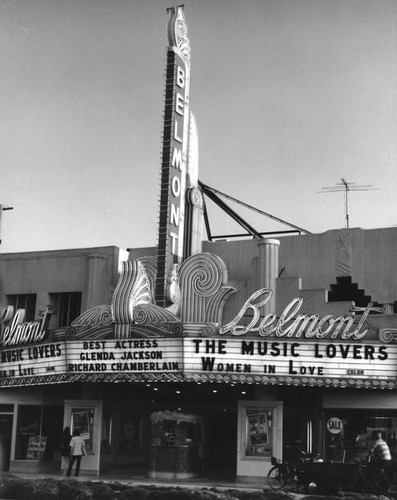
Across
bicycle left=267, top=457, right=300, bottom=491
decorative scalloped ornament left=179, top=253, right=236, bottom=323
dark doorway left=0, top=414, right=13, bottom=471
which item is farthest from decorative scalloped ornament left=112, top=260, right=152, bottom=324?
dark doorway left=0, top=414, right=13, bottom=471

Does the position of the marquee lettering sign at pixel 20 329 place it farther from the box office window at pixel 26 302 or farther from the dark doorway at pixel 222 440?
the dark doorway at pixel 222 440

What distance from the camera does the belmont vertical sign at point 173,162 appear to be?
26094 millimetres

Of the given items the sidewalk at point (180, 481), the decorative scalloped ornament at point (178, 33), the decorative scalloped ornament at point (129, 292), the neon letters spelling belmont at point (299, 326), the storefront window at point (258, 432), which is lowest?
the sidewalk at point (180, 481)

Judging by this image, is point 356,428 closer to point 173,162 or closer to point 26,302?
point 173,162

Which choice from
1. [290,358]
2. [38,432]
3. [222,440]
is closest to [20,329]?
[38,432]

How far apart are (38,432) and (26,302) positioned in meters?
5.13

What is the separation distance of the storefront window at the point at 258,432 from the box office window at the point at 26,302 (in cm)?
1024

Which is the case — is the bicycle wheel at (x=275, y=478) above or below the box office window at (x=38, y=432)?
below

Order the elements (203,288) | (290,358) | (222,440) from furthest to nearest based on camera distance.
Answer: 1. (222,440)
2. (203,288)
3. (290,358)

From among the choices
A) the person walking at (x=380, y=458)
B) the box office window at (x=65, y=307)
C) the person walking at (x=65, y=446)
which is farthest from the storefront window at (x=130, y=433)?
the person walking at (x=380, y=458)

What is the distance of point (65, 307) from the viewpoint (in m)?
31.0

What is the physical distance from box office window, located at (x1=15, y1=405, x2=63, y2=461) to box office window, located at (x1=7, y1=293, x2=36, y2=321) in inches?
142

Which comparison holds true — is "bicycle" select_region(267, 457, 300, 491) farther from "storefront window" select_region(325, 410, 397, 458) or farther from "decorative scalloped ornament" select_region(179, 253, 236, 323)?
"decorative scalloped ornament" select_region(179, 253, 236, 323)

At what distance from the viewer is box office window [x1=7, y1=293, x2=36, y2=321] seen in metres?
31.5
